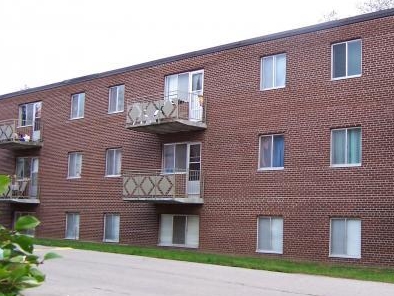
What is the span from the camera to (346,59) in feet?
66.7

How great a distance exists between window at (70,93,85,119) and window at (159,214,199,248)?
27.4 ft

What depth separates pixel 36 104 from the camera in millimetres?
33969

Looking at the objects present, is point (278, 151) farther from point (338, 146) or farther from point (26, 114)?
point (26, 114)

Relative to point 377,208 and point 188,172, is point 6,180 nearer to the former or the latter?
point 377,208

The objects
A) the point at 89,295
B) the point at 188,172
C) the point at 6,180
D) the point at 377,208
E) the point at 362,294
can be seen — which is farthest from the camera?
the point at 188,172

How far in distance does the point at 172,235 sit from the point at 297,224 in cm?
634

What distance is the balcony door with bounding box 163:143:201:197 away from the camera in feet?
79.2

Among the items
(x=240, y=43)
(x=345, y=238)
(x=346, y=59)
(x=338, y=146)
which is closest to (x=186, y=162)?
(x=240, y=43)

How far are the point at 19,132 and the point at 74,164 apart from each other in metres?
5.34

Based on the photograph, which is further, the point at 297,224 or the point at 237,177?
the point at 237,177

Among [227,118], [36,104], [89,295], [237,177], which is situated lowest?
[89,295]

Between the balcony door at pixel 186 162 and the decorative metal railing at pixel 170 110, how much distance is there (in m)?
1.36

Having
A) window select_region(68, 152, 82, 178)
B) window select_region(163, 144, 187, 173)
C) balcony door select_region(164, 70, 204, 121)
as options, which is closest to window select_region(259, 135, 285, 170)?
balcony door select_region(164, 70, 204, 121)

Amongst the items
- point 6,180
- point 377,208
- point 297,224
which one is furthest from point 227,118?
point 6,180
